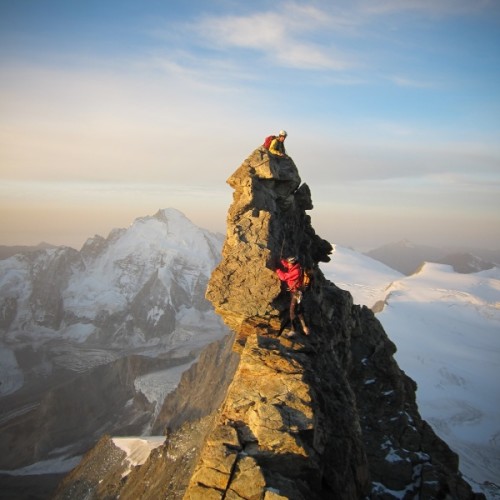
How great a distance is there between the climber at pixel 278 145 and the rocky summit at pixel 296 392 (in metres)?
0.82

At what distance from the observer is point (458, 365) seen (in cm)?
14025

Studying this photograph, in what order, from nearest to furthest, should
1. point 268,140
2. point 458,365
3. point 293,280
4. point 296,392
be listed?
point 296,392
point 293,280
point 268,140
point 458,365

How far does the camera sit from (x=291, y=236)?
24359 millimetres

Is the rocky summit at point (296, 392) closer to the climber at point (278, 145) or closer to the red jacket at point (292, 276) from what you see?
the red jacket at point (292, 276)

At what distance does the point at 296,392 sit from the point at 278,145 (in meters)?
16.4

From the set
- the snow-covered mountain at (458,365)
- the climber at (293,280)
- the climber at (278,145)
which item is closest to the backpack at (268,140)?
the climber at (278,145)

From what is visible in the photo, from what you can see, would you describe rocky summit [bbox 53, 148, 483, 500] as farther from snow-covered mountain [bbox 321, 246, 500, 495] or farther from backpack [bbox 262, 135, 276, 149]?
snow-covered mountain [bbox 321, 246, 500, 495]

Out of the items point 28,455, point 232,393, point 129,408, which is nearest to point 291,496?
point 232,393

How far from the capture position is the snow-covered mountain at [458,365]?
9881 centimetres

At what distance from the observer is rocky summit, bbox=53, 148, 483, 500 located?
1223cm

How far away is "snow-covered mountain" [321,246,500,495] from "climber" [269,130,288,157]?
5956cm

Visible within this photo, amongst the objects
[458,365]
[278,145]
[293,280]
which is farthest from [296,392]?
[458,365]

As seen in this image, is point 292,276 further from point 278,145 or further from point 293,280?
point 278,145

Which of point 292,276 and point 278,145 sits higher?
point 278,145
